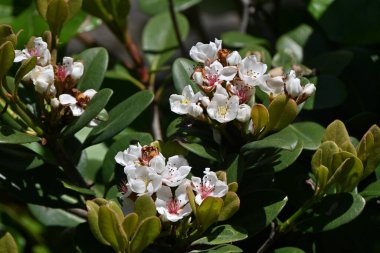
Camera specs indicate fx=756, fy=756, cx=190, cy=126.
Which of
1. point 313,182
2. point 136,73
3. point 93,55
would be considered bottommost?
point 136,73

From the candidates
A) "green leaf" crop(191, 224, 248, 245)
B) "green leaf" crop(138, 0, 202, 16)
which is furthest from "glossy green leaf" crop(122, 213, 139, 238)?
"green leaf" crop(138, 0, 202, 16)

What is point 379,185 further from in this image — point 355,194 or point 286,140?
point 286,140

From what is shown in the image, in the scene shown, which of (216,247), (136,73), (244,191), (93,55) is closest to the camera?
(216,247)

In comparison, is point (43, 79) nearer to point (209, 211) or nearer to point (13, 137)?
point (13, 137)

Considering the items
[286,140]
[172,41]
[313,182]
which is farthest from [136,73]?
[286,140]

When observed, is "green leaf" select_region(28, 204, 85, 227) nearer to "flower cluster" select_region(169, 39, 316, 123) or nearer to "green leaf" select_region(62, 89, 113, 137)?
"green leaf" select_region(62, 89, 113, 137)

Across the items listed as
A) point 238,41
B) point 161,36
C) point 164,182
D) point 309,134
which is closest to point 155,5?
point 161,36

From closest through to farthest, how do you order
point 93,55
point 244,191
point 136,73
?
point 244,191 → point 93,55 → point 136,73

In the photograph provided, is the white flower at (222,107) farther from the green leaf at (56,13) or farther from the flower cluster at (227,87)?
the green leaf at (56,13)
